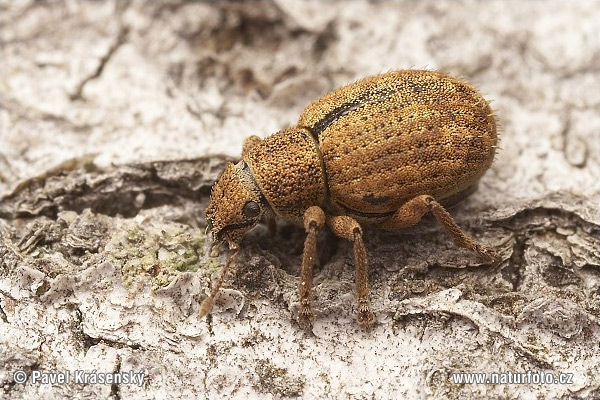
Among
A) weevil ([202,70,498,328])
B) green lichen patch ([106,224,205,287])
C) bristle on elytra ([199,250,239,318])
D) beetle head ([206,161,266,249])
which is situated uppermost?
weevil ([202,70,498,328])

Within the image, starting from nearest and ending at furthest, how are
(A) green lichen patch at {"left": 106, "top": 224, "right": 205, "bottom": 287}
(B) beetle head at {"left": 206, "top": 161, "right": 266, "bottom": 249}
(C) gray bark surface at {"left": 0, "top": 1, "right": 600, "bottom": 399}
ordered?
1. (C) gray bark surface at {"left": 0, "top": 1, "right": 600, "bottom": 399}
2. (A) green lichen patch at {"left": 106, "top": 224, "right": 205, "bottom": 287}
3. (B) beetle head at {"left": 206, "top": 161, "right": 266, "bottom": 249}

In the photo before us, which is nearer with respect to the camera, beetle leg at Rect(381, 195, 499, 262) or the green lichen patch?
the green lichen patch

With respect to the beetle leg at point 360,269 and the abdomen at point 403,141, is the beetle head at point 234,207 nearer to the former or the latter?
the abdomen at point 403,141

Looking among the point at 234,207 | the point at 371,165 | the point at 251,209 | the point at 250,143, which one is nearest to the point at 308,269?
the point at 251,209

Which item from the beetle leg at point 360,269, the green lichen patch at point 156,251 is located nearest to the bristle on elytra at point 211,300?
the green lichen patch at point 156,251

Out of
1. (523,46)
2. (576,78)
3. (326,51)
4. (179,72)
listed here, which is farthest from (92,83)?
(576,78)

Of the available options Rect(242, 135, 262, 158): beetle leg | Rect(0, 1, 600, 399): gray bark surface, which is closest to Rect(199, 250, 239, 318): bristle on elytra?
Rect(0, 1, 600, 399): gray bark surface

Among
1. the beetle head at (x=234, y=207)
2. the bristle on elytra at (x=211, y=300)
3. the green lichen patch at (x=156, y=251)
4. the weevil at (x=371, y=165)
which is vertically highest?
the weevil at (x=371, y=165)

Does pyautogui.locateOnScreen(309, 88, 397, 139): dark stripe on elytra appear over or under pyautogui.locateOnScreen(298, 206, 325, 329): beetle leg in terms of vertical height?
over

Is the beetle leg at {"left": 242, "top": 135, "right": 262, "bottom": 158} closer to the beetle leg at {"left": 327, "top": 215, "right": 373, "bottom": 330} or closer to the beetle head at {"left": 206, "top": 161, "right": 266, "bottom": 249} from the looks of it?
the beetle head at {"left": 206, "top": 161, "right": 266, "bottom": 249}
